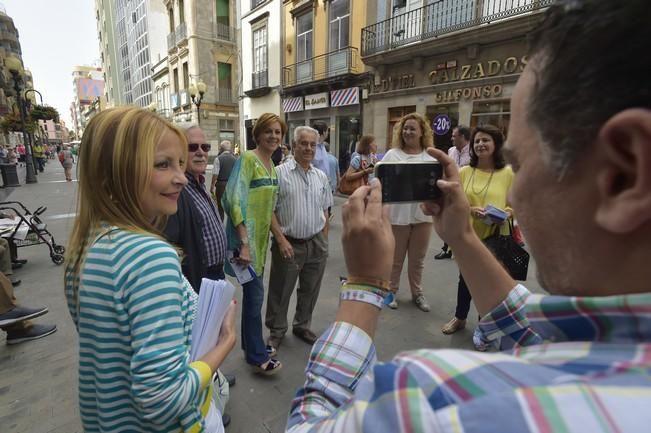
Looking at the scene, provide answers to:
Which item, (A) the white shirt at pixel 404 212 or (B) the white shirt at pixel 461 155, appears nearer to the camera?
(A) the white shirt at pixel 404 212

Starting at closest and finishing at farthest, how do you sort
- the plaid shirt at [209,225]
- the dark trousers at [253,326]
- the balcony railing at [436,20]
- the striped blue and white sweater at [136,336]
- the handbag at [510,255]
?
1. the striped blue and white sweater at [136,336]
2. the plaid shirt at [209,225]
3. the dark trousers at [253,326]
4. the handbag at [510,255]
5. the balcony railing at [436,20]

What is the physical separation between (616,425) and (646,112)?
35cm

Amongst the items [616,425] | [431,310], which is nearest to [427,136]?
[431,310]

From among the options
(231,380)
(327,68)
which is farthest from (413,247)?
(327,68)

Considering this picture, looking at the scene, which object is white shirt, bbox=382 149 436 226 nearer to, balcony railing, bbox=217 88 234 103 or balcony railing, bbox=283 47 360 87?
balcony railing, bbox=283 47 360 87

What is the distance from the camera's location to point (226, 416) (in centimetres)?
219

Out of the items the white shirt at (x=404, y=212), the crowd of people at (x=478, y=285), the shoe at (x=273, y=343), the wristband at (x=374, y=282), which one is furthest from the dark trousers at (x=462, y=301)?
the wristband at (x=374, y=282)

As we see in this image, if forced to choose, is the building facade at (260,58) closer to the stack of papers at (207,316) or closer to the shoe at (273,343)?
the shoe at (273,343)

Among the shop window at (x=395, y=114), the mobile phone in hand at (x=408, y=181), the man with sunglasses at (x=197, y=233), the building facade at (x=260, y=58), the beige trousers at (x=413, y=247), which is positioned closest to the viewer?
the mobile phone in hand at (x=408, y=181)

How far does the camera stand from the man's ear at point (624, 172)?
1.34 feet

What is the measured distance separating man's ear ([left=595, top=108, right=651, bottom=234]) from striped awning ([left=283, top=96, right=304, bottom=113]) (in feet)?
52.1

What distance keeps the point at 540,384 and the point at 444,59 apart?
37.1 feet

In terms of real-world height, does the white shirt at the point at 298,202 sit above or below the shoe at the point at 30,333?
above

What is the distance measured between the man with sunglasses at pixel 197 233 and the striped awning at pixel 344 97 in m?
11.6
